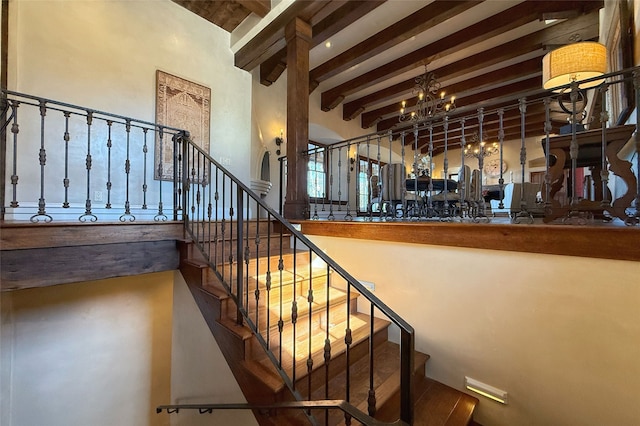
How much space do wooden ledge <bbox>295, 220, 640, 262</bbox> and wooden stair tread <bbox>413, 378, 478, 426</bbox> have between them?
3.40ft

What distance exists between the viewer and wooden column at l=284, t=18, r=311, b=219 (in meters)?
3.36

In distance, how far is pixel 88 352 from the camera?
2.79 meters

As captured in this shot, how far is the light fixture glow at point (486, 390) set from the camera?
1707 millimetres

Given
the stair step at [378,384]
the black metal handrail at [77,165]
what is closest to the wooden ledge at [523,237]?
the stair step at [378,384]

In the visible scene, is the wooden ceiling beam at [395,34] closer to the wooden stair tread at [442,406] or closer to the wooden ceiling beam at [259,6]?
the wooden ceiling beam at [259,6]

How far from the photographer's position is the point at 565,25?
411cm

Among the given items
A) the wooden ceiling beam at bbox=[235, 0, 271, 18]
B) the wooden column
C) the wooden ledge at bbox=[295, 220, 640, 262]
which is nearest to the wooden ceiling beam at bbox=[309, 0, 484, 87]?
the wooden column

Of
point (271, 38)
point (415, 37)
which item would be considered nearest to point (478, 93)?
point (415, 37)

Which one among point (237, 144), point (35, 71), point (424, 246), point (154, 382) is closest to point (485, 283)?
point (424, 246)

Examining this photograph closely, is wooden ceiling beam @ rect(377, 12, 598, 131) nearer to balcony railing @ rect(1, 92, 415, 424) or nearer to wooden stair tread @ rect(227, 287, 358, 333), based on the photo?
balcony railing @ rect(1, 92, 415, 424)

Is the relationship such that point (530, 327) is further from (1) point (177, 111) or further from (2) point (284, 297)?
(1) point (177, 111)

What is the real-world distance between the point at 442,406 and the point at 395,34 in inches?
187

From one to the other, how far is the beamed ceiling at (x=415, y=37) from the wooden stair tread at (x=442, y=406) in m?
2.25

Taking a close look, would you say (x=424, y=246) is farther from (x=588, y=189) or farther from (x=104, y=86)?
(x=104, y=86)
